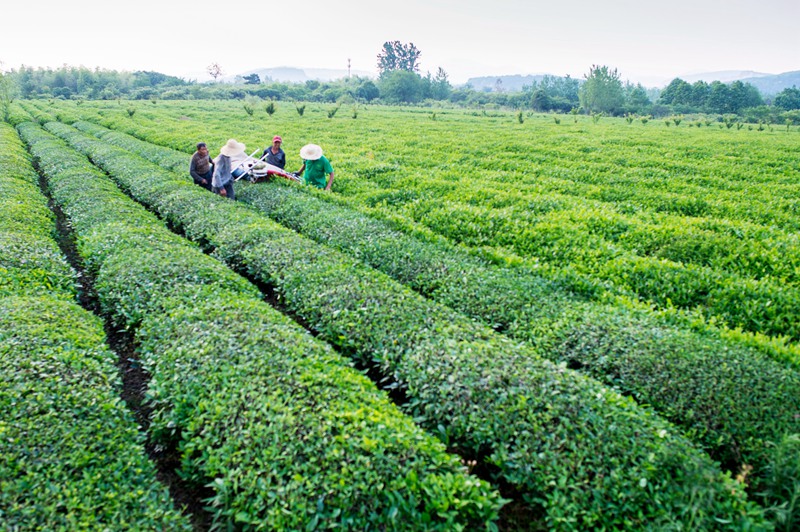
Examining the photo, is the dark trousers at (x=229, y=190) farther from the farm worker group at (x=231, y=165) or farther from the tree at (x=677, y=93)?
the tree at (x=677, y=93)

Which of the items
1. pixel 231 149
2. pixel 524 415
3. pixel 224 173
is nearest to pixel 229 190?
pixel 224 173

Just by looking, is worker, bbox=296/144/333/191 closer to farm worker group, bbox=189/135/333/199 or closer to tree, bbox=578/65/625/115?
farm worker group, bbox=189/135/333/199

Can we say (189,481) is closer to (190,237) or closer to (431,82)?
(190,237)

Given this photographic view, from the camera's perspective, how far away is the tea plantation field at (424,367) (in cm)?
391

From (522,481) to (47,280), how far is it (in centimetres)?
763

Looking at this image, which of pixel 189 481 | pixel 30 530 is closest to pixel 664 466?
pixel 189 481

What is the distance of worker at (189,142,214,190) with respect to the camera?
545 inches

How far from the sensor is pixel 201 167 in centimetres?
1418

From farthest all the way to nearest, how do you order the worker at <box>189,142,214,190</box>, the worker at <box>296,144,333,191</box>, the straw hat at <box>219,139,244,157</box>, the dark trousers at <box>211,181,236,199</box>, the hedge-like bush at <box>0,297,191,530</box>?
the worker at <box>296,144,333,191</box> < the worker at <box>189,142,214,190</box> < the dark trousers at <box>211,181,236,199</box> < the straw hat at <box>219,139,244,157</box> < the hedge-like bush at <box>0,297,191,530</box>

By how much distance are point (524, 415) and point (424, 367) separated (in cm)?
125

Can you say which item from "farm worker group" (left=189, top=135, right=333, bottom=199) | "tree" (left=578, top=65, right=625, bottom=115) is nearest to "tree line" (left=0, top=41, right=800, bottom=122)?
"tree" (left=578, top=65, right=625, bottom=115)

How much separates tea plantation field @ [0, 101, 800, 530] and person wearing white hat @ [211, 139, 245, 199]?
791 mm

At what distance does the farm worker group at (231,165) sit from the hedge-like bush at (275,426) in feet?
20.4

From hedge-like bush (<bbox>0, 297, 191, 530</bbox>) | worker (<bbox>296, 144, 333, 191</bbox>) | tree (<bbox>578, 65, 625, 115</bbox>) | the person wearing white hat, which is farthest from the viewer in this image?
tree (<bbox>578, 65, 625, 115</bbox>)
